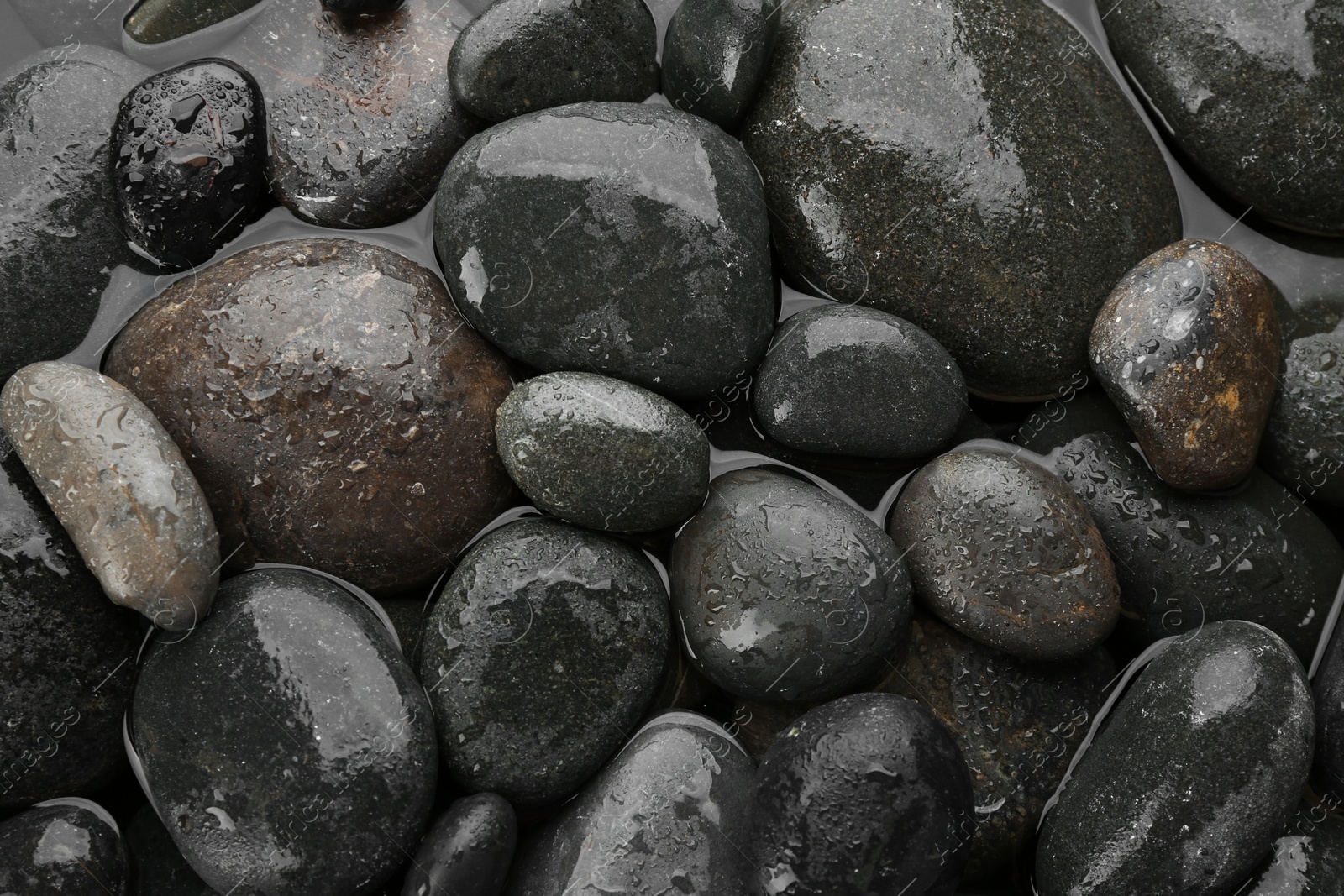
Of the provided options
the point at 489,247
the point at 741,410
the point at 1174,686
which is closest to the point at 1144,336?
the point at 1174,686

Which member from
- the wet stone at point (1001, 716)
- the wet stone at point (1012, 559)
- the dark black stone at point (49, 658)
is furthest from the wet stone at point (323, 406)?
the wet stone at point (1001, 716)

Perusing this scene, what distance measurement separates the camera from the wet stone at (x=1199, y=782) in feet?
7.80

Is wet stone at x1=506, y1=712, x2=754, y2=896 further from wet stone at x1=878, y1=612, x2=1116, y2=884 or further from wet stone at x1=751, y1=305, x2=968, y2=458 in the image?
wet stone at x1=751, y1=305, x2=968, y2=458

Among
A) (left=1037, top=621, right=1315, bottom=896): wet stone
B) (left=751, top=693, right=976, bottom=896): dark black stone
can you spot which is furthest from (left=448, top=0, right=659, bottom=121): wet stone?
(left=1037, top=621, right=1315, bottom=896): wet stone

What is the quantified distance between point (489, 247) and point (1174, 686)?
2259mm

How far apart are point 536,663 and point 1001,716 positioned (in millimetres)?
1365

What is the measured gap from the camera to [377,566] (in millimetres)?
2658

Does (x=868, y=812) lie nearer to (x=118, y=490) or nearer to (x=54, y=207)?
(x=118, y=490)

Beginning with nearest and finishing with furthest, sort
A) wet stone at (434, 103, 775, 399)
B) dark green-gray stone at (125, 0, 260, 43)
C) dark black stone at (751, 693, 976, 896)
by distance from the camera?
dark black stone at (751, 693, 976, 896)
wet stone at (434, 103, 775, 399)
dark green-gray stone at (125, 0, 260, 43)

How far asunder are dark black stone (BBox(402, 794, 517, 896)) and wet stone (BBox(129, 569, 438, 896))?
0.11m

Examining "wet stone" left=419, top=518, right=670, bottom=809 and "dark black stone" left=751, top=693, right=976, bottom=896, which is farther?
"wet stone" left=419, top=518, right=670, bottom=809

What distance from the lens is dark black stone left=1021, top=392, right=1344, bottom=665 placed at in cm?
273

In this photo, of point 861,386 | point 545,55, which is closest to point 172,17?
point 545,55

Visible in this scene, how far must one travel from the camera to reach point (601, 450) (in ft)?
8.03
